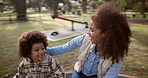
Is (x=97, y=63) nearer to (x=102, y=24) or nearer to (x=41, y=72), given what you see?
(x=102, y=24)

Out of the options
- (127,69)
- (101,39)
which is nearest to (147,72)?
(127,69)

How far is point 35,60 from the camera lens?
6.73 feet

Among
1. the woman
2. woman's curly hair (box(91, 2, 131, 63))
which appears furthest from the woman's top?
woman's curly hair (box(91, 2, 131, 63))

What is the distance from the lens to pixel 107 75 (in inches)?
68.4

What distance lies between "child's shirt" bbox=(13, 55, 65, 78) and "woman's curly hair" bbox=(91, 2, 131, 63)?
26.5 inches

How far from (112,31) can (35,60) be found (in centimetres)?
105

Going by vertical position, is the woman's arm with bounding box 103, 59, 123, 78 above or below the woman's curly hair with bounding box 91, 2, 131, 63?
below

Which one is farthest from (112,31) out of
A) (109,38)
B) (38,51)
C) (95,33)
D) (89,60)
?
(38,51)

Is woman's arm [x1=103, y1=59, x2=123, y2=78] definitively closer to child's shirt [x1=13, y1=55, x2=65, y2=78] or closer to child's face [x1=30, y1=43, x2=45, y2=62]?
child's shirt [x1=13, y1=55, x2=65, y2=78]

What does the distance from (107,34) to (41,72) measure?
3.25 feet

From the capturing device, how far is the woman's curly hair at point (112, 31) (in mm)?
1630

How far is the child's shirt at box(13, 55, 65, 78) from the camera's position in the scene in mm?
2023

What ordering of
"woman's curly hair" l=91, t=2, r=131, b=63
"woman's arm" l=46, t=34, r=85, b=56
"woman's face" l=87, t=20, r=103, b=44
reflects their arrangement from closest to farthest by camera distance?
"woman's curly hair" l=91, t=2, r=131, b=63 → "woman's face" l=87, t=20, r=103, b=44 → "woman's arm" l=46, t=34, r=85, b=56

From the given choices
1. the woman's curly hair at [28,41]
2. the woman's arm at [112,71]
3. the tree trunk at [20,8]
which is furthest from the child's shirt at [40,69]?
the tree trunk at [20,8]
